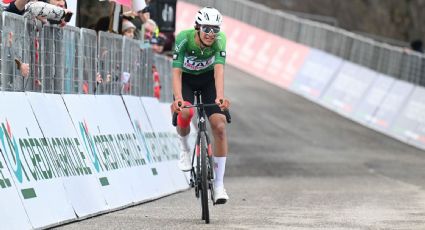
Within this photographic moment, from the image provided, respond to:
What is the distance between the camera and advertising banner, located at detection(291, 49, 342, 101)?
36.7m

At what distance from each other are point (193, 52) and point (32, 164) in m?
2.50

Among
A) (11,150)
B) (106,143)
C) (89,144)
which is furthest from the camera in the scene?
(106,143)

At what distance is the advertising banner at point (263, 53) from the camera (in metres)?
39.8

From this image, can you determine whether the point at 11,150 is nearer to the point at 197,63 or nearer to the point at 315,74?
the point at 197,63

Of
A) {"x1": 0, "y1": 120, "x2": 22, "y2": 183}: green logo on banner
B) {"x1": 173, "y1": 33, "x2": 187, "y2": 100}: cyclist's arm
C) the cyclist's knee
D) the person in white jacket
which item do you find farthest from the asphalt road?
the person in white jacket

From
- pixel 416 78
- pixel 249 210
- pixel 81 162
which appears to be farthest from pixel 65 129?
pixel 416 78

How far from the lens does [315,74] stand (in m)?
37.6

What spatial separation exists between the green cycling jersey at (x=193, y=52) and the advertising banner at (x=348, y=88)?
2133 centimetres

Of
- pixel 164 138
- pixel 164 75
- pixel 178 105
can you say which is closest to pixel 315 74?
pixel 164 75

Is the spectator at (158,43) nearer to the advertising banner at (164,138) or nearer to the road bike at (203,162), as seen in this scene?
the advertising banner at (164,138)

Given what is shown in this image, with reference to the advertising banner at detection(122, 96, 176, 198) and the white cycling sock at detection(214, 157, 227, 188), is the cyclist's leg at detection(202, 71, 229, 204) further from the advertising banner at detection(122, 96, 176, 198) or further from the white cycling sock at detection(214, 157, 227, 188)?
the advertising banner at detection(122, 96, 176, 198)

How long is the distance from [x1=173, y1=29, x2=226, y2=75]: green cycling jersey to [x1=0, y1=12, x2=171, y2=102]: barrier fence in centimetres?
126

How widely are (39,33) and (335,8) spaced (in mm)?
70045

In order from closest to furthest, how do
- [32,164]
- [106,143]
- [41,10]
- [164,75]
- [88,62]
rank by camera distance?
1. [32,164]
2. [41,10]
3. [106,143]
4. [88,62]
5. [164,75]
